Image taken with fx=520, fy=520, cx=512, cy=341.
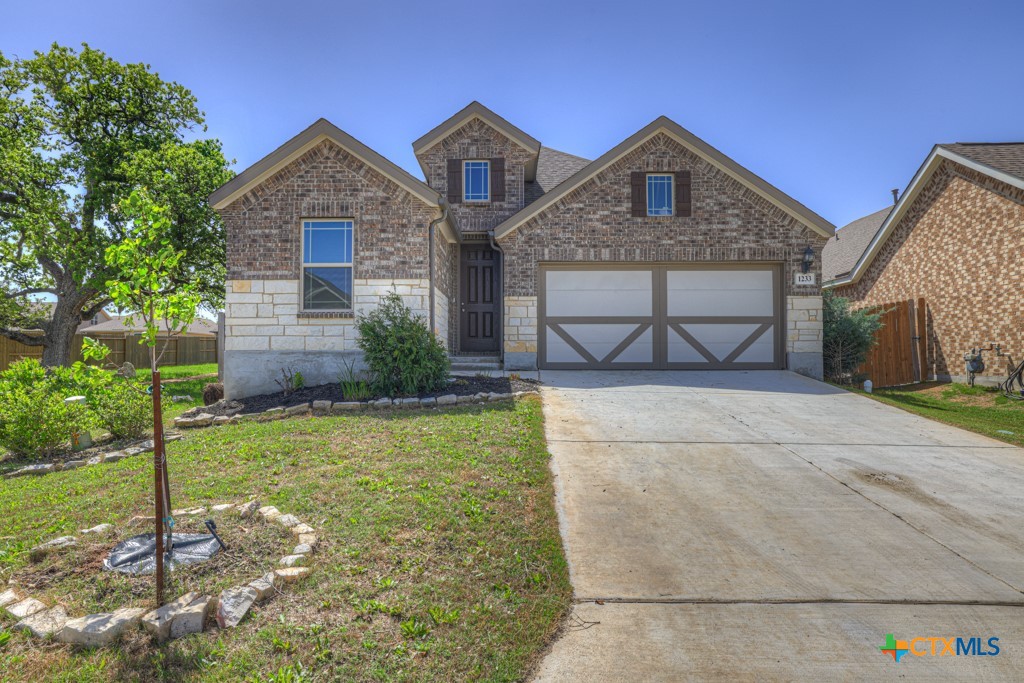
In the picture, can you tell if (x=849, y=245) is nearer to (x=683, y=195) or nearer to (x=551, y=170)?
(x=683, y=195)

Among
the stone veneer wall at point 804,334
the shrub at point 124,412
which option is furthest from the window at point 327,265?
the stone veneer wall at point 804,334

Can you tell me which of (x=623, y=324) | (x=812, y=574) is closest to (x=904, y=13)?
(x=623, y=324)

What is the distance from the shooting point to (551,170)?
53.8ft

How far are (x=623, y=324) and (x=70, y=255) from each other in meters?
14.3

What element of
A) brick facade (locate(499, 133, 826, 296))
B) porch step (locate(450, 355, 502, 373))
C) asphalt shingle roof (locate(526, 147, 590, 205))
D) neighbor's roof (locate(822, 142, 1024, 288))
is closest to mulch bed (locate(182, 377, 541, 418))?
porch step (locate(450, 355, 502, 373))

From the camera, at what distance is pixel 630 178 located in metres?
11.8

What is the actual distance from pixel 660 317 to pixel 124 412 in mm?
10266

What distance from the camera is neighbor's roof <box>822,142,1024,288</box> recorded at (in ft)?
39.5

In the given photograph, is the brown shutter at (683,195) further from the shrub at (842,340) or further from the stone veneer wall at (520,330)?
the shrub at (842,340)

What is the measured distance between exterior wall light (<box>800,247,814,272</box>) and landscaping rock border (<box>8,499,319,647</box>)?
39.0 ft

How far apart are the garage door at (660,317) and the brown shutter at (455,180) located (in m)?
3.88

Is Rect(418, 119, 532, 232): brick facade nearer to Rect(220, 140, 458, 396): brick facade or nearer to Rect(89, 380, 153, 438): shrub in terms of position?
Rect(220, 140, 458, 396): brick facade

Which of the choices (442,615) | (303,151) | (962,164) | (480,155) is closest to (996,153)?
(962,164)

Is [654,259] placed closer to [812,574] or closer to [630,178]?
[630,178]
